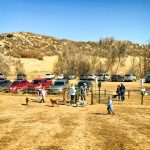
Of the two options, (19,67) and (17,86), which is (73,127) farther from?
(19,67)

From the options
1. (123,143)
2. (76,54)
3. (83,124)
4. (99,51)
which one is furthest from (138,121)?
(99,51)

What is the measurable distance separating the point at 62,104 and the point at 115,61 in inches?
2823

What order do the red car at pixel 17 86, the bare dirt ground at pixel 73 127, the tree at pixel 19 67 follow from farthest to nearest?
the tree at pixel 19 67, the red car at pixel 17 86, the bare dirt ground at pixel 73 127

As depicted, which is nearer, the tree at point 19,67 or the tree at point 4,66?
the tree at point 4,66

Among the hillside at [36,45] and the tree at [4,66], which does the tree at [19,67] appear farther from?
the hillside at [36,45]

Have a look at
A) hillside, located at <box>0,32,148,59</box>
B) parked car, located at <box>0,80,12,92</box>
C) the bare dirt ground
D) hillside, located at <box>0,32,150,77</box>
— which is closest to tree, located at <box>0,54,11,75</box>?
hillside, located at <box>0,32,150,77</box>

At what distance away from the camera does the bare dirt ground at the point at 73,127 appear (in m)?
18.6

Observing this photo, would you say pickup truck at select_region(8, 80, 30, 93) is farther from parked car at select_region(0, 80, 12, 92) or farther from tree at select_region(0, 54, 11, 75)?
tree at select_region(0, 54, 11, 75)

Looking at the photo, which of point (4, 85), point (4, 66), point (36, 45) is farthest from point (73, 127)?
point (36, 45)

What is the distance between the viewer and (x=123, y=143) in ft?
62.0

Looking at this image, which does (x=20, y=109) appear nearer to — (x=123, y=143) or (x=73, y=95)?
(x=73, y=95)

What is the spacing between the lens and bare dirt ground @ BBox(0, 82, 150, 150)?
18641 mm

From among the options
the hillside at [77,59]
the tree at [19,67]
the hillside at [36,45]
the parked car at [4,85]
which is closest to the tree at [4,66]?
the hillside at [77,59]

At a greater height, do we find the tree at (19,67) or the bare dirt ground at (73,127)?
the tree at (19,67)
